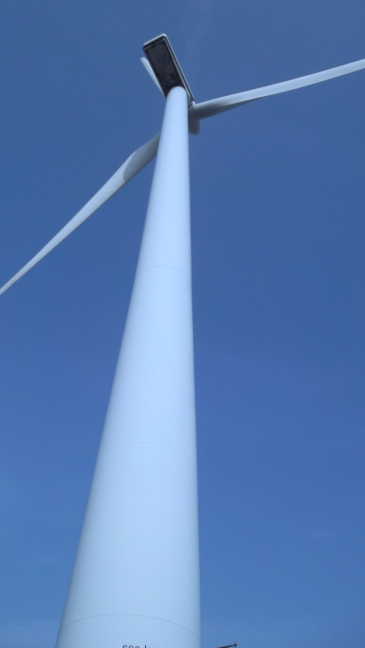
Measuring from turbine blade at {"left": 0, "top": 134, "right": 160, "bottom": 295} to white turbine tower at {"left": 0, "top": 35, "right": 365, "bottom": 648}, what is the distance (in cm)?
849

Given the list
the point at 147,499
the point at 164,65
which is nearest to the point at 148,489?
the point at 147,499

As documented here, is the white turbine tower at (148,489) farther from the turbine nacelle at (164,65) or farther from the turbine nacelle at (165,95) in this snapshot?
the turbine nacelle at (164,65)

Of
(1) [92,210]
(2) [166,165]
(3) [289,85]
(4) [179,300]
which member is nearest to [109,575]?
(4) [179,300]

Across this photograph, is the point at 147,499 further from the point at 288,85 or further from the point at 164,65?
the point at 164,65

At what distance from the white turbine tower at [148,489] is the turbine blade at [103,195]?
27.8ft

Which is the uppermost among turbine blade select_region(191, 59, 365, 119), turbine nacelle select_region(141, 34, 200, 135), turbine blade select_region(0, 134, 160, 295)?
turbine nacelle select_region(141, 34, 200, 135)

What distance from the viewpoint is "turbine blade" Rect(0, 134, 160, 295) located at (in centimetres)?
2002

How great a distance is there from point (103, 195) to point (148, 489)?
51.9 feet

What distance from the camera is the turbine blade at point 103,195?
20.0 m

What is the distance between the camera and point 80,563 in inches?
270

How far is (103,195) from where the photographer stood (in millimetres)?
20562

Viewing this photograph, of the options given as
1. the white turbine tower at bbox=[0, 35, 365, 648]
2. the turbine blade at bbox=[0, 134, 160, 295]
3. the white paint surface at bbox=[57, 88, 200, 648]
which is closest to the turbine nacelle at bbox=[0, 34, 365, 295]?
the turbine blade at bbox=[0, 134, 160, 295]

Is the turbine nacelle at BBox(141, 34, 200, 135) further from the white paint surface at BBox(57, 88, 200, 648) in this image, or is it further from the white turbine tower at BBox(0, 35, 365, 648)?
the white paint surface at BBox(57, 88, 200, 648)

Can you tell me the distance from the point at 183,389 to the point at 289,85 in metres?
17.2
